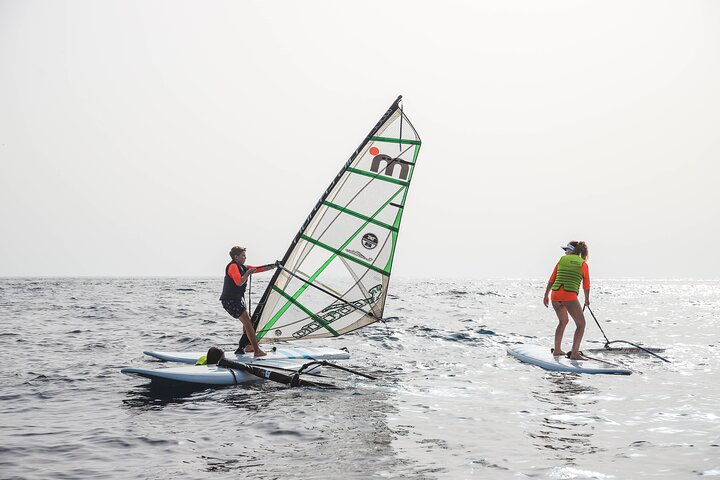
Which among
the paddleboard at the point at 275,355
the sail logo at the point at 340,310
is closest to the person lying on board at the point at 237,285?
the paddleboard at the point at 275,355

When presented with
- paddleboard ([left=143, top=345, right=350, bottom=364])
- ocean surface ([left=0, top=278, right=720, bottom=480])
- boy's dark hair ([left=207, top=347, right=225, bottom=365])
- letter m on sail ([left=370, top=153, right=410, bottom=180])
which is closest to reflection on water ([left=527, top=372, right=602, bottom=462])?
ocean surface ([left=0, top=278, right=720, bottom=480])

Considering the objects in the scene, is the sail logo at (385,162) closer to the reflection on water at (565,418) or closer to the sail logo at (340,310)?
the sail logo at (340,310)

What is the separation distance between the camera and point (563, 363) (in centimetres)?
1121

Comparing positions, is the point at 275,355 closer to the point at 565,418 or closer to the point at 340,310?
the point at 340,310

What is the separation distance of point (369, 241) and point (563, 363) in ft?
13.4

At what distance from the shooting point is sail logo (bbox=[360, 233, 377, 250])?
1059cm

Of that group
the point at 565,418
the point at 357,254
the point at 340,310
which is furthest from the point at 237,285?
the point at 565,418

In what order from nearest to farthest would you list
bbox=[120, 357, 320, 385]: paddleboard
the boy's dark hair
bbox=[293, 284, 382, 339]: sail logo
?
bbox=[120, 357, 320, 385]: paddleboard, the boy's dark hair, bbox=[293, 284, 382, 339]: sail logo

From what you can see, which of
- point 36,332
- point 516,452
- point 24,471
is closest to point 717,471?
point 516,452

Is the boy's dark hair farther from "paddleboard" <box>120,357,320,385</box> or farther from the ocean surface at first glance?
the ocean surface

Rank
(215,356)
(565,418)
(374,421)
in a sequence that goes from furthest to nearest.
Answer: (215,356) < (565,418) < (374,421)

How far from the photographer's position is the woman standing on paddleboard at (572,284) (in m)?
11.2

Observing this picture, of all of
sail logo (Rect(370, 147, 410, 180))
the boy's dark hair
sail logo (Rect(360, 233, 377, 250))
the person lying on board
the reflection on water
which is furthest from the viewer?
sail logo (Rect(360, 233, 377, 250))

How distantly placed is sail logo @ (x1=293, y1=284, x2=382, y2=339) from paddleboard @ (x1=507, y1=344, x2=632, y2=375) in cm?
329
